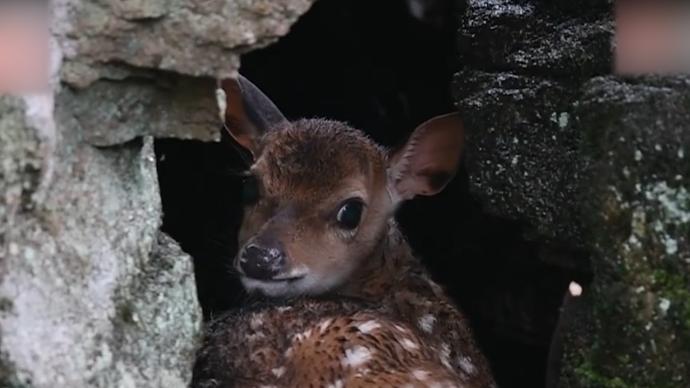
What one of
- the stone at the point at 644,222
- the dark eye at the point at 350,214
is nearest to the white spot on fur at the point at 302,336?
the stone at the point at 644,222

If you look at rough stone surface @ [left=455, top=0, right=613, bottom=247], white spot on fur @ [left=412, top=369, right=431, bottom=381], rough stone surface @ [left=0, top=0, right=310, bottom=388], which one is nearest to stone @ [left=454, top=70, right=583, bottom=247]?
rough stone surface @ [left=455, top=0, right=613, bottom=247]

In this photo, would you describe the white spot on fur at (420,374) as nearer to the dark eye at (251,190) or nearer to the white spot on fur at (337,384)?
the white spot on fur at (337,384)

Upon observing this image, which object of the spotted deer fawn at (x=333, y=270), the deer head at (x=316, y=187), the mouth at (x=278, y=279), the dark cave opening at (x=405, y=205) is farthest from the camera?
the dark cave opening at (x=405, y=205)

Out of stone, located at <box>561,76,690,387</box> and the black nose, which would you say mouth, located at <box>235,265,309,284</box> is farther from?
stone, located at <box>561,76,690,387</box>

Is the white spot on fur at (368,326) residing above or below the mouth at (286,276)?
above

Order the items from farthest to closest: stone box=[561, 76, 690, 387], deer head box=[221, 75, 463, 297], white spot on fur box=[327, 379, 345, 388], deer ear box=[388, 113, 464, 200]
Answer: deer ear box=[388, 113, 464, 200], deer head box=[221, 75, 463, 297], white spot on fur box=[327, 379, 345, 388], stone box=[561, 76, 690, 387]

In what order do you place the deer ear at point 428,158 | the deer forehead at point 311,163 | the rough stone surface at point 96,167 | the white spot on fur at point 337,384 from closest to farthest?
the rough stone surface at point 96,167
the white spot on fur at point 337,384
the deer forehead at point 311,163
the deer ear at point 428,158

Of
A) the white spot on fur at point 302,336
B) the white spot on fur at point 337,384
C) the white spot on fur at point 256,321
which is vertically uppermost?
the white spot on fur at point 302,336
